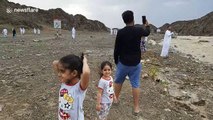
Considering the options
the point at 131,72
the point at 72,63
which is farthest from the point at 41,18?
the point at 72,63

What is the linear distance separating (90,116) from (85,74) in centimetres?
303

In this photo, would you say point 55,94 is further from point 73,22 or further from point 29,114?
point 73,22

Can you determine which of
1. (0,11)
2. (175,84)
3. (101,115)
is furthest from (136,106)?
(0,11)

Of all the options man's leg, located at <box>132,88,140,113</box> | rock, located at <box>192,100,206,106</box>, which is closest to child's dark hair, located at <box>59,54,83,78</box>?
man's leg, located at <box>132,88,140,113</box>

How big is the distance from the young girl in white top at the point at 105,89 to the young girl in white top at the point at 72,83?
1.33 meters

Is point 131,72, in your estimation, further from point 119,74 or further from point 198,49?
point 198,49

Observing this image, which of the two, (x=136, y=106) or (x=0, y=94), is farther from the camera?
(x=0, y=94)

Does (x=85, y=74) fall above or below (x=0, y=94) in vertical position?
above

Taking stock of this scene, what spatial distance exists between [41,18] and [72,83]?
302 feet

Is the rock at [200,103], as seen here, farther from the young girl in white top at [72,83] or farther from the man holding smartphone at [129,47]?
the young girl in white top at [72,83]

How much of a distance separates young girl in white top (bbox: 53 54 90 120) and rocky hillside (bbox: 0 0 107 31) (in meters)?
66.0

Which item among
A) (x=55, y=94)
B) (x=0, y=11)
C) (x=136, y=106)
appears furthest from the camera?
(x=0, y=11)

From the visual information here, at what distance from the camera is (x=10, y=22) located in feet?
228

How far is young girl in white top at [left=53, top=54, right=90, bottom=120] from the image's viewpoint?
4137mm
